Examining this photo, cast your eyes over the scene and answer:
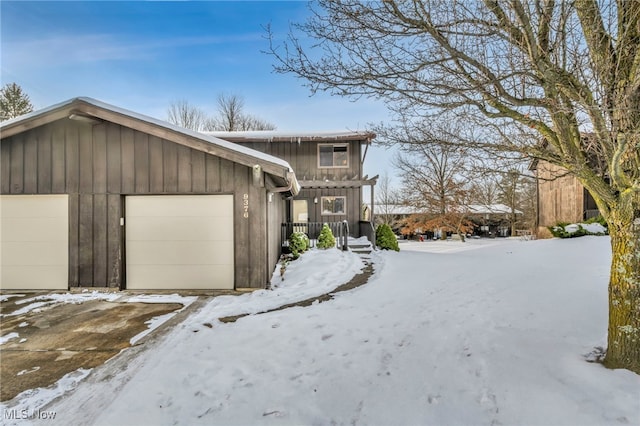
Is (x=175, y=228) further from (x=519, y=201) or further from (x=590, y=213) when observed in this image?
(x=519, y=201)

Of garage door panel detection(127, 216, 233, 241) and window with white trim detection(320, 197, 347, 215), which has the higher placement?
window with white trim detection(320, 197, 347, 215)

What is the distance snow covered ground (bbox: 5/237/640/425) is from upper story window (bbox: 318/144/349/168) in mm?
9360

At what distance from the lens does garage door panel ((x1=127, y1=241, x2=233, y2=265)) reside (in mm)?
6281

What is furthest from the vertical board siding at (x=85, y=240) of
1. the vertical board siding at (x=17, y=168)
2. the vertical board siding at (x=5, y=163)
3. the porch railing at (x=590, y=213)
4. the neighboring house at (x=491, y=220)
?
the neighboring house at (x=491, y=220)

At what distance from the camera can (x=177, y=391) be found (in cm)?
266

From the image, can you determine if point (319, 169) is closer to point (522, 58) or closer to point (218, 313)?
point (218, 313)

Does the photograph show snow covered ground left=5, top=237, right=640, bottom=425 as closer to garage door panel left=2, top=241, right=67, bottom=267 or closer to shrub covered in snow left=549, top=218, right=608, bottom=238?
garage door panel left=2, top=241, right=67, bottom=267

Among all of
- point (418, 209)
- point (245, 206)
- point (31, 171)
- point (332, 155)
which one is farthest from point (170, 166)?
point (418, 209)

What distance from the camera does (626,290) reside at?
267 centimetres

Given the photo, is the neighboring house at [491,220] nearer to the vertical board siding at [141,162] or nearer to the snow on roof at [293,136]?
the snow on roof at [293,136]

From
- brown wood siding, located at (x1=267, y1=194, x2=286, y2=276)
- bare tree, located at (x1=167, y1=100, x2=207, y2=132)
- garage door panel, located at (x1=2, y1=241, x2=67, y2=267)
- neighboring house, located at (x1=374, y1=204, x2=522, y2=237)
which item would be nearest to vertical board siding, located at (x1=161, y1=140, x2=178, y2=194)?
brown wood siding, located at (x1=267, y1=194, x2=286, y2=276)

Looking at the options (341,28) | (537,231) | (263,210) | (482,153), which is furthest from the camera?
(537,231)

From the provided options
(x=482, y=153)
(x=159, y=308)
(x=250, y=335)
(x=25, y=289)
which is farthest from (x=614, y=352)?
(x=25, y=289)

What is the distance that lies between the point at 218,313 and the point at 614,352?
189 inches
